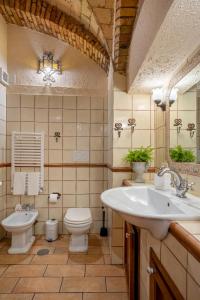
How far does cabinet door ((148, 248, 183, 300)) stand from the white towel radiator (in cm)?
220

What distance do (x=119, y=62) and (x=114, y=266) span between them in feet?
7.25

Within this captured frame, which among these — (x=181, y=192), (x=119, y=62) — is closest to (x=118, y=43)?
(x=119, y=62)

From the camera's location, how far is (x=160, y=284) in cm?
98

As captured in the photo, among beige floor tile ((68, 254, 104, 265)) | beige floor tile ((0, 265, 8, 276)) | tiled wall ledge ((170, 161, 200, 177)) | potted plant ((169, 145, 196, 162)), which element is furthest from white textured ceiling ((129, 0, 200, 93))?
beige floor tile ((0, 265, 8, 276))

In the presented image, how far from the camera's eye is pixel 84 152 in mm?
3139

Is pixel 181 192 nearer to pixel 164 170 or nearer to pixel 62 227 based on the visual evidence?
pixel 164 170

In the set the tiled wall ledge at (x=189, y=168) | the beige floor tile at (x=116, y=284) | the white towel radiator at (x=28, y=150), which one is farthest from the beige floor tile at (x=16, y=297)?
the tiled wall ledge at (x=189, y=168)

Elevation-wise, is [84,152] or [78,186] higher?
[84,152]

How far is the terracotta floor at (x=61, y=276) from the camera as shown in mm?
1857

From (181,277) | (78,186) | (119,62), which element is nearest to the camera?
(181,277)

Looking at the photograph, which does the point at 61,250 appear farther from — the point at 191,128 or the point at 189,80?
the point at 189,80

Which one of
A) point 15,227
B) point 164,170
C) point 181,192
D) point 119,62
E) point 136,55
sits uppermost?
point 119,62

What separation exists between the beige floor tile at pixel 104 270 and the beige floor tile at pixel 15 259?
0.71 meters

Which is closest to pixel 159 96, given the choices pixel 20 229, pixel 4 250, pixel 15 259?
pixel 20 229
